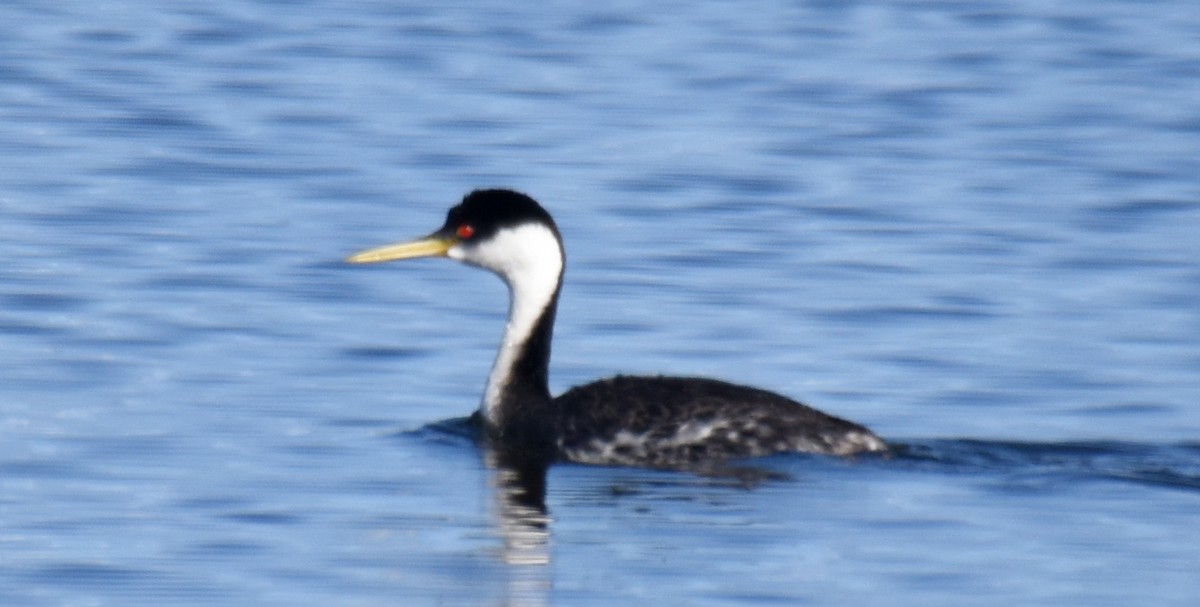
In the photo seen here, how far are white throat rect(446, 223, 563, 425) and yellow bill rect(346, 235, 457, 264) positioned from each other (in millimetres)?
62

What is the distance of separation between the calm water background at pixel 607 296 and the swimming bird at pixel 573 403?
0.27 metres

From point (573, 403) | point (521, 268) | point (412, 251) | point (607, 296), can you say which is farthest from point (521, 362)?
point (607, 296)

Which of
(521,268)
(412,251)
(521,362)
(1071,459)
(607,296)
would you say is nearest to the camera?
(1071,459)

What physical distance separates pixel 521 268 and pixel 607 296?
252cm

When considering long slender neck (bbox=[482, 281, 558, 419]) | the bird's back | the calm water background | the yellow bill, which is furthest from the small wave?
the yellow bill

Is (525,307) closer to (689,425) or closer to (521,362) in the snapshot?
(521,362)

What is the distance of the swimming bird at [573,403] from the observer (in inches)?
506

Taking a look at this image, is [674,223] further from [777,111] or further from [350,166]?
[777,111]

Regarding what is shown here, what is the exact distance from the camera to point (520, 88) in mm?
24250

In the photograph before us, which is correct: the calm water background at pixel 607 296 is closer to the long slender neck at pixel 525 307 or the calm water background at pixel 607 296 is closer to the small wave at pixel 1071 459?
the small wave at pixel 1071 459

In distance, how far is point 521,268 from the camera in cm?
1392

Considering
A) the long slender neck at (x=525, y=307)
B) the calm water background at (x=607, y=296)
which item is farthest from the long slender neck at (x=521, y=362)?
the calm water background at (x=607, y=296)

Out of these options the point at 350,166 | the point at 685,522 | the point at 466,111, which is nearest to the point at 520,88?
the point at 466,111

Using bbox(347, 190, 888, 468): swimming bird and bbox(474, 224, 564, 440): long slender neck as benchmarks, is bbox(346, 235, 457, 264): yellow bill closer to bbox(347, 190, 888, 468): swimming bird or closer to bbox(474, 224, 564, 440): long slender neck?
bbox(347, 190, 888, 468): swimming bird
